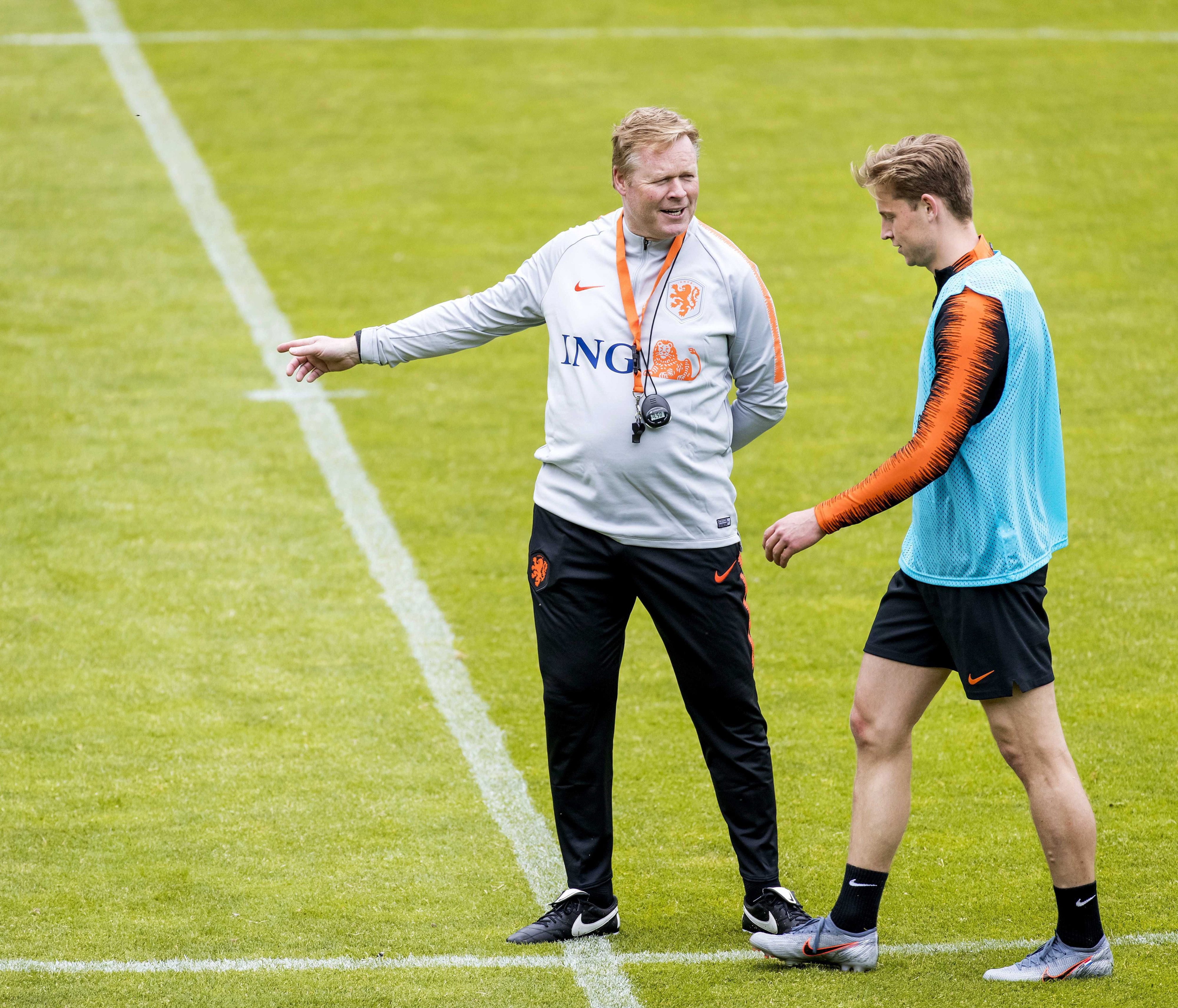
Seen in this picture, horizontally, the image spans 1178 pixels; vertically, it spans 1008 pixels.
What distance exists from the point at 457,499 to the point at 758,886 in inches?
170

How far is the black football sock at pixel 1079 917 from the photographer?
3791 mm

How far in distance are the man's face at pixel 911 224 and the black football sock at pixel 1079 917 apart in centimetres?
159

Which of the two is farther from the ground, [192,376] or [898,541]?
[192,376]

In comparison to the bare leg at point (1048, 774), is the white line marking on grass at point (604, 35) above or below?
above

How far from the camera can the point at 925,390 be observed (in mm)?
3779

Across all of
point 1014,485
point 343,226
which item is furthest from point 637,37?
point 1014,485

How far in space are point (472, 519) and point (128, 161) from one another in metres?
7.41

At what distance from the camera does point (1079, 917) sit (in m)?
3.82

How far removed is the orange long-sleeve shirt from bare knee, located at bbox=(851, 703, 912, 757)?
0.55 m

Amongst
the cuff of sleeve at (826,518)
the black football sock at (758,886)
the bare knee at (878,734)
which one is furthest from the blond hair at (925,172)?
the black football sock at (758,886)

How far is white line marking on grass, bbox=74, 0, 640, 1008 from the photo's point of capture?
4652mm

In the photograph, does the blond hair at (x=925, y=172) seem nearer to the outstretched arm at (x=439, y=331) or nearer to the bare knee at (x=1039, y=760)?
the outstretched arm at (x=439, y=331)

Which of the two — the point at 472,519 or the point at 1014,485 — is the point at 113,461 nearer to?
the point at 472,519

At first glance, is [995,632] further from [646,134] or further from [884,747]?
[646,134]
